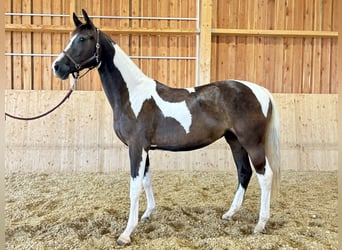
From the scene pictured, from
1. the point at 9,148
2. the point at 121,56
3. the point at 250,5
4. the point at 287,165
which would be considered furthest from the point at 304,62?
the point at 9,148

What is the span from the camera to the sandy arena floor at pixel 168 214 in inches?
81.1

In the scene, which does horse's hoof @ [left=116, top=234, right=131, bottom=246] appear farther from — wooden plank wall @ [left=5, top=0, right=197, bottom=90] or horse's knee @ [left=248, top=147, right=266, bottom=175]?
wooden plank wall @ [left=5, top=0, right=197, bottom=90]

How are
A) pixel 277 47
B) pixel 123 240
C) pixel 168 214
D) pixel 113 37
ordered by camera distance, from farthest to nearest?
pixel 277 47 → pixel 113 37 → pixel 168 214 → pixel 123 240

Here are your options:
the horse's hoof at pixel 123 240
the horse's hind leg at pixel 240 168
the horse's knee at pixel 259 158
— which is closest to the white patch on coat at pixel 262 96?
the horse's knee at pixel 259 158

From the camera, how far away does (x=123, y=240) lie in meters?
2.08

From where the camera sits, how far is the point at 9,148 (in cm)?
433

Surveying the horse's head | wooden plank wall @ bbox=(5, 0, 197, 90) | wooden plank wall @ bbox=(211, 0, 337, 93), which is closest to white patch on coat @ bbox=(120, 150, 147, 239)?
the horse's head

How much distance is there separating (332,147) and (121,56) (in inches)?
144

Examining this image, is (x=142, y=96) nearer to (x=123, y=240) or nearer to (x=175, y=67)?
(x=123, y=240)

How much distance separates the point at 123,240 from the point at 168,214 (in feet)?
2.06

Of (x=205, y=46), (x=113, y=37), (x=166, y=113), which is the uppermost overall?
(x=113, y=37)

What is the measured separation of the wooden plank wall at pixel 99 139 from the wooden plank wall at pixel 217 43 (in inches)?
20.3

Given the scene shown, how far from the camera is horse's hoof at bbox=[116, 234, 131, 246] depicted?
6.77 ft

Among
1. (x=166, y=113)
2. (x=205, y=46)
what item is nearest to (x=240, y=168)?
(x=166, y=113)
